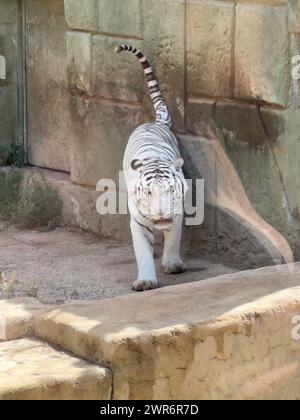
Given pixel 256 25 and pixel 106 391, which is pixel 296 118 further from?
pixel 106 391

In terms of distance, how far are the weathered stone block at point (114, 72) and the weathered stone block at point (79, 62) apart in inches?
2.1

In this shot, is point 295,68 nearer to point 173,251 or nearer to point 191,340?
point 173,251

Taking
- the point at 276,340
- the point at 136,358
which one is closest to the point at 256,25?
the point at 276,340

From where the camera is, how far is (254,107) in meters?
6.91

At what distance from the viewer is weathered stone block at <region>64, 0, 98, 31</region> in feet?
26.4

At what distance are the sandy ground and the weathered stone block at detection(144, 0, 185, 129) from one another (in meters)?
0.98

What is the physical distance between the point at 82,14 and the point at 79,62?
1.12ft

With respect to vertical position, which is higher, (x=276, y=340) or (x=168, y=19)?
(x=168, y=19)

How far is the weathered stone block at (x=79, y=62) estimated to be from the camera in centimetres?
816

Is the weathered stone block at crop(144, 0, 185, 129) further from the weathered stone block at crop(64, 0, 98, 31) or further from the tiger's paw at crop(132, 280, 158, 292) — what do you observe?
the tiger's paw at crop(132, 280, 158, 292)

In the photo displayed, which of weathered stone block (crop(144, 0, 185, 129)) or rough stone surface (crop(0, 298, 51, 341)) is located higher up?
weathered stone block (crop(144, 0, 185, 129))

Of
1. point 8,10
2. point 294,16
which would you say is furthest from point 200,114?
point 8,10

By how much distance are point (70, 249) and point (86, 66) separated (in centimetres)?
127

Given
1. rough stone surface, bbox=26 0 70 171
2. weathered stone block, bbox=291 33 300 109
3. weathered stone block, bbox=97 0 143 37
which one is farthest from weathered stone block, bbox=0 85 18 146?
weathered stone block, bbox=291 33 300 109
